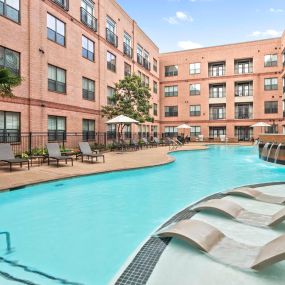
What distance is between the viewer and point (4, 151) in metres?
11.8

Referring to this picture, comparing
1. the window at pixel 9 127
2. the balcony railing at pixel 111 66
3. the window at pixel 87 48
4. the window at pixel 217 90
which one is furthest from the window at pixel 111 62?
the window at pixel 217 90

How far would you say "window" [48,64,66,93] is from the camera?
18348 millimetres

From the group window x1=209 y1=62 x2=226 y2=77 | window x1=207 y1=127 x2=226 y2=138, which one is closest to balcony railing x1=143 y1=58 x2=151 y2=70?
window x1=209 y1=62 x2=226 y2=77

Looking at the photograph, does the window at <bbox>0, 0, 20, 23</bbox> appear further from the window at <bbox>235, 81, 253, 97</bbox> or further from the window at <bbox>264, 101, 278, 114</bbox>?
the window at <bbox>264, 101, 278, 114</bbox>

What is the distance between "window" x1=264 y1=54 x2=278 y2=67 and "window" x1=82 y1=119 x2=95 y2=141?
1114 inches

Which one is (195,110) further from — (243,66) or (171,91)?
(243,66)

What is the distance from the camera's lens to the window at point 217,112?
136 ft

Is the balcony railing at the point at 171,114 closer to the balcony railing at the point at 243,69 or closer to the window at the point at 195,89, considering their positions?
the window at the point at 195,89

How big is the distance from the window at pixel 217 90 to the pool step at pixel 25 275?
40837 mm

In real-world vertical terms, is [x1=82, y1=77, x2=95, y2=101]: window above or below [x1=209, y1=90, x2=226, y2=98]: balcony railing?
below

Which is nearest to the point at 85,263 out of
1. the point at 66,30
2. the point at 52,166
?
the point at 52,166

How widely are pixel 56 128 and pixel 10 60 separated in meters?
5.25

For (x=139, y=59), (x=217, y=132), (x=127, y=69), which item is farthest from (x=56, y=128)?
(x=217, y=132)

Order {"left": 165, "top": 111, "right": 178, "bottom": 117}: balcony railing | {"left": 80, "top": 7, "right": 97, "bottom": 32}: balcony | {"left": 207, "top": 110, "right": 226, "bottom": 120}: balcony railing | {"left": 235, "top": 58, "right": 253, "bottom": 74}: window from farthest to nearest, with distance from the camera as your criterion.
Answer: {"left": 165, "top": 111, "right": 178, "bottom": 117}: balcony railing < {"left": 207, "top": 110, "right": 226, "bottom": 120}: balcony railing < {"left": 235, "top": 58, "right": 253, "bottom": 74}: window < {"left": 80, "top": 7, "right": 97, "bottom": 32}: balcony
